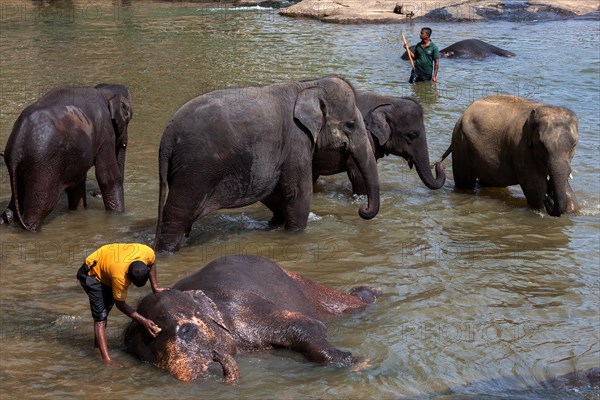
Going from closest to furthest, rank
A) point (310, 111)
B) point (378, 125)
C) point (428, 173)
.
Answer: point (310, 111) → point (378, 125) → point (428, 173)

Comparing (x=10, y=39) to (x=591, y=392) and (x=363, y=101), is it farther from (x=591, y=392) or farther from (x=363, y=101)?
(x=591, y=392)

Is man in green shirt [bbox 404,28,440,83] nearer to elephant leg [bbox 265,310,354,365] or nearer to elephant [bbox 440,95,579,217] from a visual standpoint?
elephant [bbox 440,95,579,217]

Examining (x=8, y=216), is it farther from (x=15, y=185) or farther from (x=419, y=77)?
(x=419, y=77)

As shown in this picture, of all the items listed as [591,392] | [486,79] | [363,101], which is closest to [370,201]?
[363,101]

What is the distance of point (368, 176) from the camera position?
29.7 ft

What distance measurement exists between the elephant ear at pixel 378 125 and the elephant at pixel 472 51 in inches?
383

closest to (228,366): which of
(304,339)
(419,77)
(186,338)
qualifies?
(186,338)

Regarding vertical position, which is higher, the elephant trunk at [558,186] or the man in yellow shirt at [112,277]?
the man in yellow shirt at [112,277]

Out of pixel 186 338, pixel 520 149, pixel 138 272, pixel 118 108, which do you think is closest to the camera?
pixel 186 338

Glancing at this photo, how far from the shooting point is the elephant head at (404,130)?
1059cm

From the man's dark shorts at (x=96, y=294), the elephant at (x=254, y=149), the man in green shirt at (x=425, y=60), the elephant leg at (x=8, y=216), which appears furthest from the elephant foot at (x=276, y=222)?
the man in green shirt at (x=425, y=60)

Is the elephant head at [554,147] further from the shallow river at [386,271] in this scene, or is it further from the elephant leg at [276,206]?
the elephant leg at [276,206]

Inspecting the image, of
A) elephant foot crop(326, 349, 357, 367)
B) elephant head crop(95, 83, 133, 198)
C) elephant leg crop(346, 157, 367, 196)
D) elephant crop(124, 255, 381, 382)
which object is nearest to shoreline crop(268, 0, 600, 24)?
elephant leg crop(346, 157, 367, 196)

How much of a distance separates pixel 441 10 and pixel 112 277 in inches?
888
